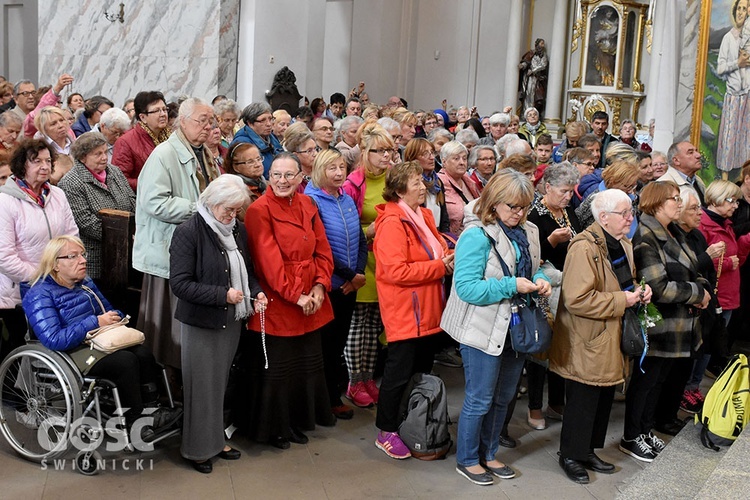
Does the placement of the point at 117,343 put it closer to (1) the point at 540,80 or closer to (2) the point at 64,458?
(2) the point at 64,458

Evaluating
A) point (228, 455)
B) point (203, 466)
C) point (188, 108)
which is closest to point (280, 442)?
point (228, 455)

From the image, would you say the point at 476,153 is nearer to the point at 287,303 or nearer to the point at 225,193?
the point at 287,303

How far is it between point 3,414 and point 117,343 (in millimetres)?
1006

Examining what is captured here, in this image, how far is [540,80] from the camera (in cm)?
1856

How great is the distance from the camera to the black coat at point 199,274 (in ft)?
14.7

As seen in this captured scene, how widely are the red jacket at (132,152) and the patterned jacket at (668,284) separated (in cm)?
344

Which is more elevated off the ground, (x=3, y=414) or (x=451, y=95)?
(x=451, y=95)

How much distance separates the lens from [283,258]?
4.96 metres

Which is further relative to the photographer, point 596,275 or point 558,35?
point 558,35

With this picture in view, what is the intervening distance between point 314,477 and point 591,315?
1794mm

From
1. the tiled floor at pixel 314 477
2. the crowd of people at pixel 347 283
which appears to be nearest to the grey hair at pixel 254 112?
the crowd of people at pixel 347 283

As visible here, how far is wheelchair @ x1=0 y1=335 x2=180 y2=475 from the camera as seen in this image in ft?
14.5

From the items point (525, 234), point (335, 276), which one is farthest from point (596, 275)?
point (335, 276)

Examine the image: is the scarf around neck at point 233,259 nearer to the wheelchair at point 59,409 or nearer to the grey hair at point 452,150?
the wheelchair at point 59,409
